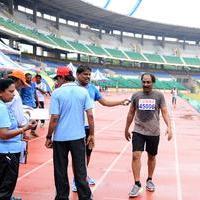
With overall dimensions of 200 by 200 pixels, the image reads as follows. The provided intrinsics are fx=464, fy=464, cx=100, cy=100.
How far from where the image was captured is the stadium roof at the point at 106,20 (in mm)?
55175

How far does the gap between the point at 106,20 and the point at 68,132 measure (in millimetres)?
63173

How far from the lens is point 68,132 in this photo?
5.22m

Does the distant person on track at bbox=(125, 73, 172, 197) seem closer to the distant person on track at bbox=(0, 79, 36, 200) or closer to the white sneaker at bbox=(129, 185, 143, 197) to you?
the white sneaker at bbox=(129, 185, 143, 197)

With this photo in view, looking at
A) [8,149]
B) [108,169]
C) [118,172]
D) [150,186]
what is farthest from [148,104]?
[8,149]

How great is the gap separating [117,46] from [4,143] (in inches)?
2710

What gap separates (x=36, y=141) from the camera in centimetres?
1118

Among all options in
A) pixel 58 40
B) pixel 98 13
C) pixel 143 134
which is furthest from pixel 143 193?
pixel 98 13

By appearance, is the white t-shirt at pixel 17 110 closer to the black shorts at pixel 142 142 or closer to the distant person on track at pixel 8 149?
the distant person on track at pixel 8 149

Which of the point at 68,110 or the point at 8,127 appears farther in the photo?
the point at 68,110

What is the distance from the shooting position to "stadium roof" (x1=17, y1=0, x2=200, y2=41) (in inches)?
2172

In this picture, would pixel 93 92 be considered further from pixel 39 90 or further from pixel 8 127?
pixel 39 90

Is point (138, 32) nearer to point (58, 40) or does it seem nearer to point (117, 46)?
point (117, 46)

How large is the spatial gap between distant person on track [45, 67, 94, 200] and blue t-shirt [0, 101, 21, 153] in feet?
1.64

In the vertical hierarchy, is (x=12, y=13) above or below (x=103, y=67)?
above
